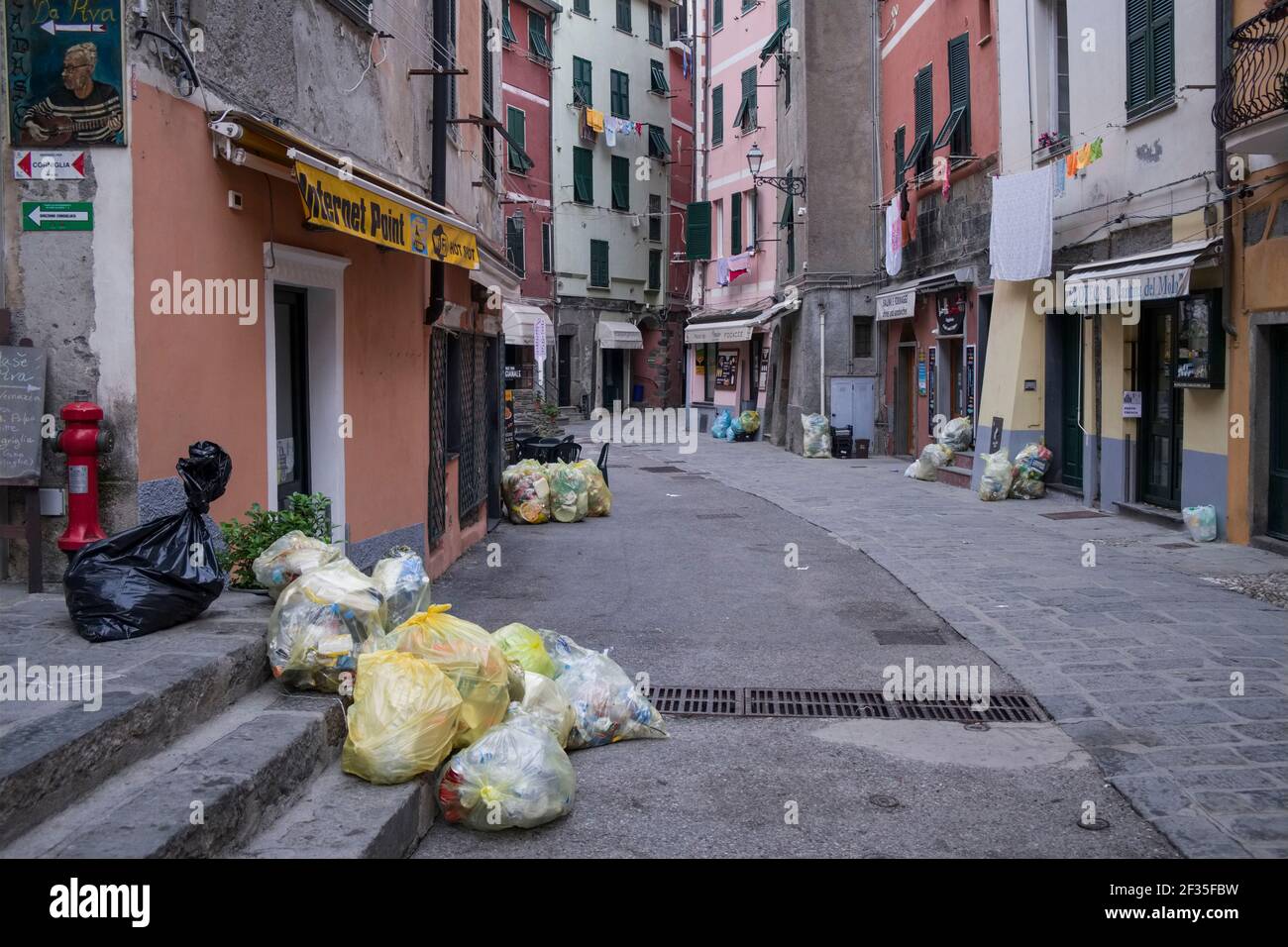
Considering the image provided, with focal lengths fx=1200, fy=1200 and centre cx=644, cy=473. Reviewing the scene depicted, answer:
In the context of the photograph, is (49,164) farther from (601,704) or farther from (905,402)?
(905,402)

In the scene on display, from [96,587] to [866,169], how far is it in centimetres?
2295

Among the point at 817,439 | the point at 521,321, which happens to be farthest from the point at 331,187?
the point at 521,321

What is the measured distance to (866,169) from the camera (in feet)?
84.5

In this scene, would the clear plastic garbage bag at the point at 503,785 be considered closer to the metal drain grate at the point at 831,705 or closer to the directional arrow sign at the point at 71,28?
the metal drain grate at the point at 831,705

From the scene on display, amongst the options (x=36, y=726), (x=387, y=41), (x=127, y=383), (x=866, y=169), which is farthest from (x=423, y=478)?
(x=866, y=169)

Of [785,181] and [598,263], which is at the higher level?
[598,263]

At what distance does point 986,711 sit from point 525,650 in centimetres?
255

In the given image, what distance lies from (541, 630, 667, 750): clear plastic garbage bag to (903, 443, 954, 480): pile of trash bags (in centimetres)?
1369

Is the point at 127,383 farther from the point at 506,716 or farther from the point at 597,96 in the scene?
the point at 597,96

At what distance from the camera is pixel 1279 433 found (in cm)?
1120

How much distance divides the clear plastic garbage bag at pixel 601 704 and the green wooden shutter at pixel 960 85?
1507 centimetres

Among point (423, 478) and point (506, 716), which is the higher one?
point (423, 478)

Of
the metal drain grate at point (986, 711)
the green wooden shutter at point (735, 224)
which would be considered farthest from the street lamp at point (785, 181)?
the metal drain grate at point (986, 711)

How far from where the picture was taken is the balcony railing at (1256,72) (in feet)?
33.0
